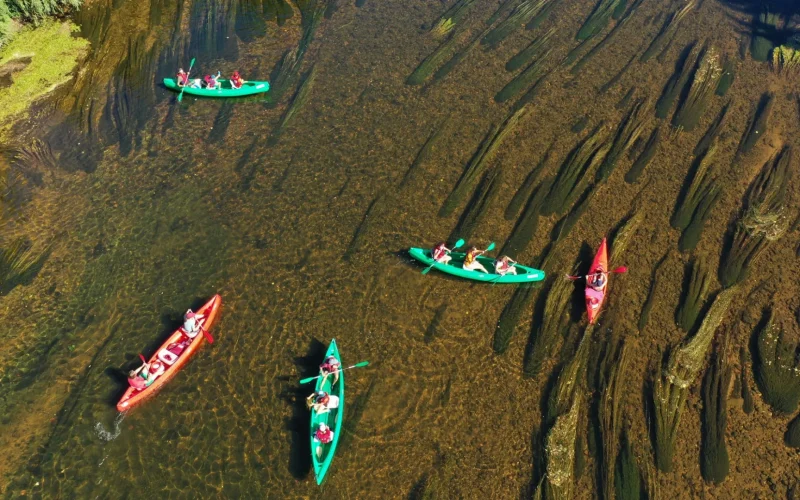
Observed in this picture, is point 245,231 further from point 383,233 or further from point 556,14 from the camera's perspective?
point 556,14

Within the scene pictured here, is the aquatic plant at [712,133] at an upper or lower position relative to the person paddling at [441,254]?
upper

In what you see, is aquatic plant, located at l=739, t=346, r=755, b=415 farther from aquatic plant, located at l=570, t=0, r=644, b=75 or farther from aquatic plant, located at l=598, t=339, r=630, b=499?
aquatic plant, located at l=570, t=0, r=644, b=75

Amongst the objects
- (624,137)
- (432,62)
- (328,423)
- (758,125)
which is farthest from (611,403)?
(432,62)

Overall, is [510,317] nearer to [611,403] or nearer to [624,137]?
[611,403]

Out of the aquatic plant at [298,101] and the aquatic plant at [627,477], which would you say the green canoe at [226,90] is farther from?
the aquatic plant at [627,477]

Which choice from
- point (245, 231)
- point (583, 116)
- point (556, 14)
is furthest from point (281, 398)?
point (556, 14)

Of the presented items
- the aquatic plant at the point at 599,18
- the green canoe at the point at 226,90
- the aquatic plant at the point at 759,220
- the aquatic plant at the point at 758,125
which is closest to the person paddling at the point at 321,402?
the aquatic plant at the point at 759,220

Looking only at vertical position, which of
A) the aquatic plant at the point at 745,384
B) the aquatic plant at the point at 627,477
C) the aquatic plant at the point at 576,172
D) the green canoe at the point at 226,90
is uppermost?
the aquatic plant at the point at 576,172
